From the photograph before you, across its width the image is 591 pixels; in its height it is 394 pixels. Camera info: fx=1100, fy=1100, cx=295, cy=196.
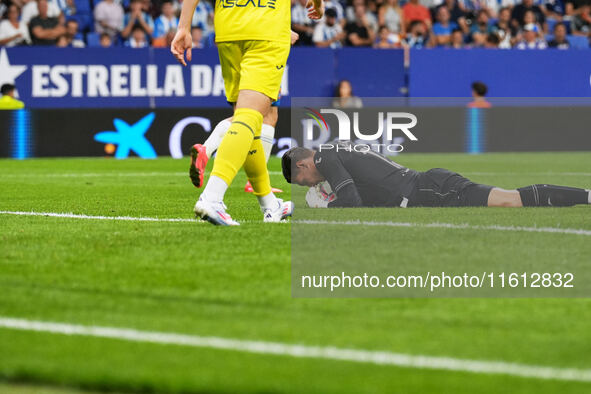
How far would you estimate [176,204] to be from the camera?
8.29 m

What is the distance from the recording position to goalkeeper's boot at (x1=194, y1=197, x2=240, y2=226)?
6.02 m

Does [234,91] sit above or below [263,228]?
above

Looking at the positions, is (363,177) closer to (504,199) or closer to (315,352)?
(504,199)

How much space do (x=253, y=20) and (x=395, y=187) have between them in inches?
68.0

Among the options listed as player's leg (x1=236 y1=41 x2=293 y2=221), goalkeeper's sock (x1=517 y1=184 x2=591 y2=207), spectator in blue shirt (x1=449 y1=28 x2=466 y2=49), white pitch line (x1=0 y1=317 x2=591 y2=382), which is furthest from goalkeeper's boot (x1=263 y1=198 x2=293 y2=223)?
spectator in blue shirt (x1=449 y1=28 x2=466 y2=49)

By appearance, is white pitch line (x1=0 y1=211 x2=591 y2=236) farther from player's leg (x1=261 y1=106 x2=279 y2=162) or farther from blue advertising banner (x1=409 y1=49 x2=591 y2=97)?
blue advertising banner (x1=409 y1=49 x2=591 y2=97)

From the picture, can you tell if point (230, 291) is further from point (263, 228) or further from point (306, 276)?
point (263, 228)

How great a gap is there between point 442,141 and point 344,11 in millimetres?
3493

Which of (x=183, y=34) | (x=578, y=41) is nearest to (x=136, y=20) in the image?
(x=578, y=41)

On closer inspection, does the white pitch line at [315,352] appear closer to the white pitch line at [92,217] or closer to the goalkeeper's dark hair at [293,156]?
the white pitch line at [92,217]

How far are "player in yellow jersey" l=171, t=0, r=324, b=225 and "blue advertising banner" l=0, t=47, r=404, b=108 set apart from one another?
443 inches


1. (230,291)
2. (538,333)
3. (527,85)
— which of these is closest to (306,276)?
(230,291)

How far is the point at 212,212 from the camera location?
19.9 ft

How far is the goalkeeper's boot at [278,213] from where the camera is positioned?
659 cm
